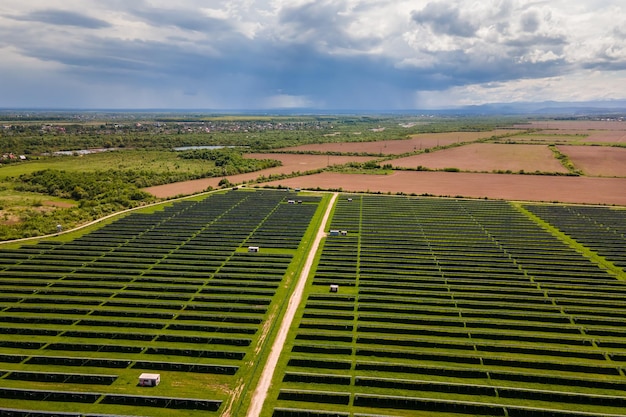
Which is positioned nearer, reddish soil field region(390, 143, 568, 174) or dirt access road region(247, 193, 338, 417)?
dirt access road region(247, 193, 338, 417)

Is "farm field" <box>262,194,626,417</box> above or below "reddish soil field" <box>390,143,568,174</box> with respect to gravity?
below

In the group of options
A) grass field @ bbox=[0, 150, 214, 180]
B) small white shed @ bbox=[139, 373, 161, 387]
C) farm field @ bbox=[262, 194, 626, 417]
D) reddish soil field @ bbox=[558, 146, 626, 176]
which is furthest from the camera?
grass field @ bbox=[0, 150, 214, 180]

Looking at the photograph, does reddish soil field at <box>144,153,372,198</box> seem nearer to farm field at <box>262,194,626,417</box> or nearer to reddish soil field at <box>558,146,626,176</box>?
farm field at <box>262,194,626,417</box>

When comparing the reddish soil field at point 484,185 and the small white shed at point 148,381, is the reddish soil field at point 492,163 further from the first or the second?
the small white shed at point 148,381

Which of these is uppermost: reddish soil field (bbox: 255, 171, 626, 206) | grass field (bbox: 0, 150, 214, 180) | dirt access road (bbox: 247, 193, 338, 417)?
grass field (bbox: 0, 150, 214, 180)

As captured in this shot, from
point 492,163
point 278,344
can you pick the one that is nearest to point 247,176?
point 492,163

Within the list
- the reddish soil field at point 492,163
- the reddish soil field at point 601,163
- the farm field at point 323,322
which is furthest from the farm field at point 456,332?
the reddish soil field at point 492,163

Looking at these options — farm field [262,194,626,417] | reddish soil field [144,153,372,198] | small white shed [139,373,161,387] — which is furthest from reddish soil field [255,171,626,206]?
small white shed [139,373,161,387]

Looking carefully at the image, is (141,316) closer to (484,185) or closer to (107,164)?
(484,185)
